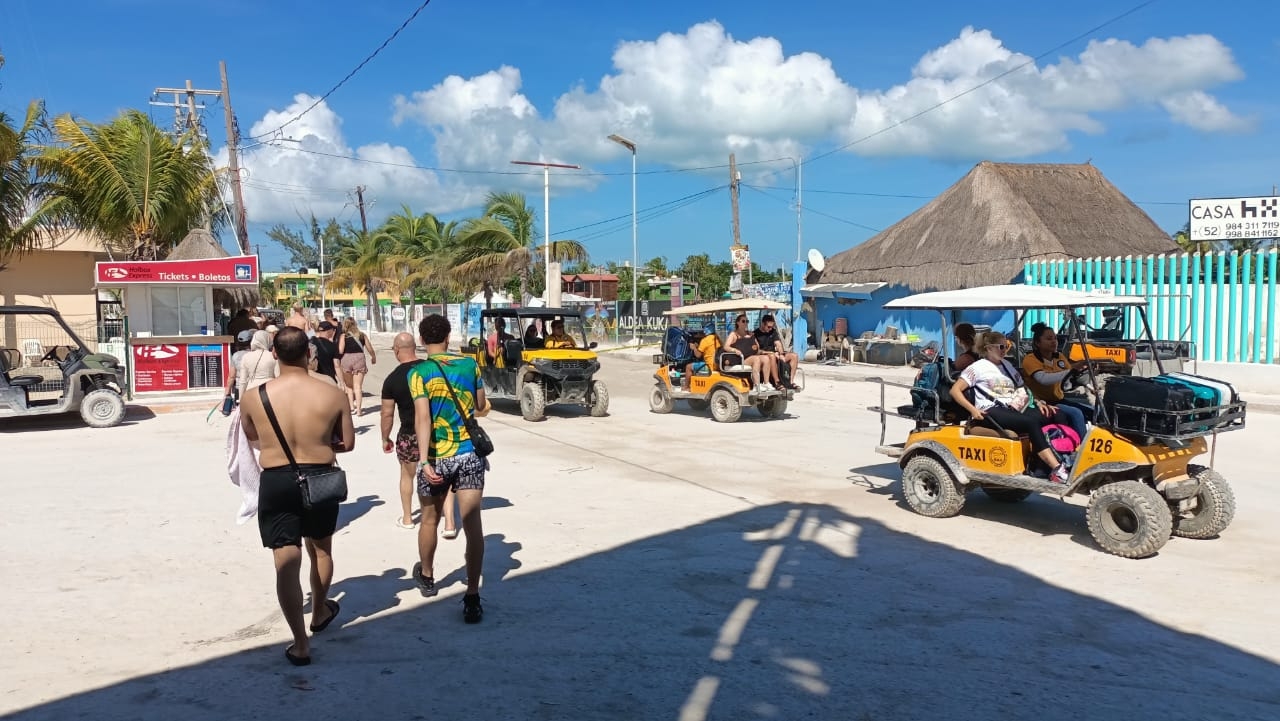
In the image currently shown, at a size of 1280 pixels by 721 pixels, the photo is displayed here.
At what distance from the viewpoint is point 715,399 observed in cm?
1380

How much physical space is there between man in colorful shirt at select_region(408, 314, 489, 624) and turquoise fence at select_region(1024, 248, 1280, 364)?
13983mm

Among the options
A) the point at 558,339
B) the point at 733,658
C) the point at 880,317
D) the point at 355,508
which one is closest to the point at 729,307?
the point at 558,339

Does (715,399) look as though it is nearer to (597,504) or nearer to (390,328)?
(597,504)

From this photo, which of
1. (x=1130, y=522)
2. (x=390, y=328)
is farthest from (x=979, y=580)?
(x=390, y=328)

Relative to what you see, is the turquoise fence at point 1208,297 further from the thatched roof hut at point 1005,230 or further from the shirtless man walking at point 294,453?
the shirtless man walking at point 294,453

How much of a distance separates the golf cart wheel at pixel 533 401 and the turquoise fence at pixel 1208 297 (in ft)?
30.5

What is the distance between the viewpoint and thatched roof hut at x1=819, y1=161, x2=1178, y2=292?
2194 cm

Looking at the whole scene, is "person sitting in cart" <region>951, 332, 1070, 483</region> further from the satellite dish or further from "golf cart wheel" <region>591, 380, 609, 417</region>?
the satellite dish

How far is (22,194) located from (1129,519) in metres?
21.5

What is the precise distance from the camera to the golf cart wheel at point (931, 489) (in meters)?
7.37

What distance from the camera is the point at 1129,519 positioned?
251 inches

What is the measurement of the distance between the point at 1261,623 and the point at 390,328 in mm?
55007

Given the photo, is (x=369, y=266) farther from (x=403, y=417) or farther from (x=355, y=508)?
(x=403, y=417)

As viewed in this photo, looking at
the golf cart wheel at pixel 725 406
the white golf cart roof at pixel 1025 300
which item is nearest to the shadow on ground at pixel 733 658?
the white golf cart roof at pixel 1025 300
